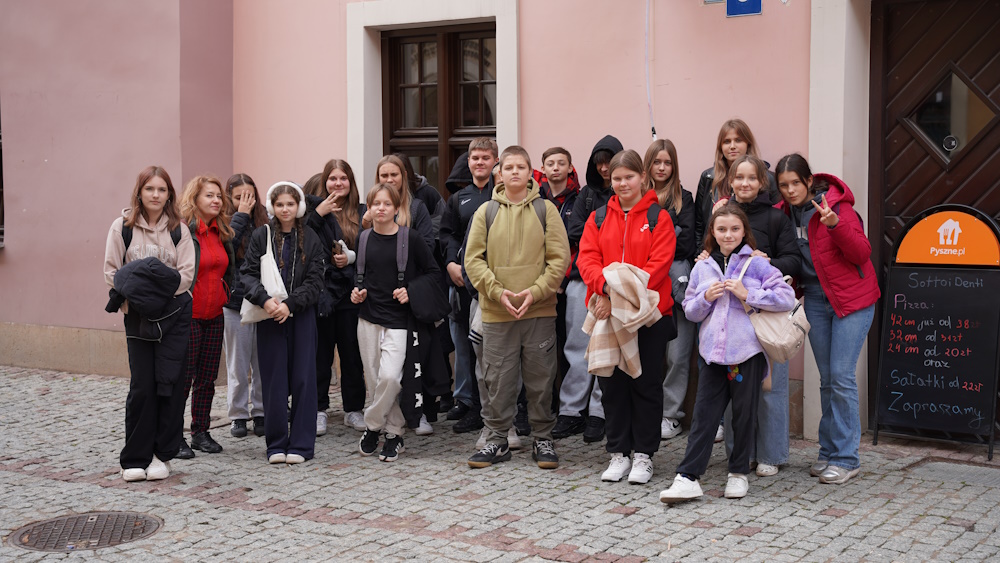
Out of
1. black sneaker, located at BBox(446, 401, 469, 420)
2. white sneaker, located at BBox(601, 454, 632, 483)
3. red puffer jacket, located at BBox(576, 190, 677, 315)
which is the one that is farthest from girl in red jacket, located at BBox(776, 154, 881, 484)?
black sneaker, located at BBox(446, 401, 469, 420)

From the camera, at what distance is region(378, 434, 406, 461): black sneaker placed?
22.7 feet

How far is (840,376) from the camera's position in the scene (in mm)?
6250

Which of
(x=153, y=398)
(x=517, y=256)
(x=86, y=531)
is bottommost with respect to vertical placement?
(x=86, y=531)

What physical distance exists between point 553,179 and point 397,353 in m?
1.65

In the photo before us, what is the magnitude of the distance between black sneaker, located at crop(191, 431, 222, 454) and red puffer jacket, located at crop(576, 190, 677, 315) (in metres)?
2.68

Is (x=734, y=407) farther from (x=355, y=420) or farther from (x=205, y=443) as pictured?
(x=205, y=443)

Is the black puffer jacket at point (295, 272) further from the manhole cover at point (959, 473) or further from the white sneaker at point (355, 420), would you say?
the manhole cover at point (959, 473)

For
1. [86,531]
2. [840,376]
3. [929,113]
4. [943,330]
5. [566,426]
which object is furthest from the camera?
[566,426]

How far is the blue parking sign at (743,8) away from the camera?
24.7 feet

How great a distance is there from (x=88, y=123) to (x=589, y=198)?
5329mm

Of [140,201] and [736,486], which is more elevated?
[140,201]

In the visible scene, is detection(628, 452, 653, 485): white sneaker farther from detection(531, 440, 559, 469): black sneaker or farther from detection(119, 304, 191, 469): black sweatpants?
detection(119, 304, 191, 469): black sweatpants

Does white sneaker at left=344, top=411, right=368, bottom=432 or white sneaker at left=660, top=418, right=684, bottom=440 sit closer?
white sneaker at left=660, top=418, right=684, bottom=440

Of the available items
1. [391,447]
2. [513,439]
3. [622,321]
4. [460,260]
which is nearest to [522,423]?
[513,439]
